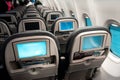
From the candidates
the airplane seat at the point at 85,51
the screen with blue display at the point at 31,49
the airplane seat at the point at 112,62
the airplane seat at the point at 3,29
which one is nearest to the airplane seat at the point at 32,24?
the airplane seat at the point at 3,29

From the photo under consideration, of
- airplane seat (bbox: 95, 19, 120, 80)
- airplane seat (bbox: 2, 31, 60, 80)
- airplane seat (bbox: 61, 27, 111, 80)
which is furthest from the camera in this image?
airplane seat (bbox: 95, 19, 120, 80)

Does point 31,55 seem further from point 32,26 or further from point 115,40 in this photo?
point 115,40

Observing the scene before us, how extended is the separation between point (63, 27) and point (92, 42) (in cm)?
173

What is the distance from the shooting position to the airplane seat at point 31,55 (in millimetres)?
1833

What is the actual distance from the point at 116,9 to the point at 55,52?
1421 mm

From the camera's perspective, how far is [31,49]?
1.90 m

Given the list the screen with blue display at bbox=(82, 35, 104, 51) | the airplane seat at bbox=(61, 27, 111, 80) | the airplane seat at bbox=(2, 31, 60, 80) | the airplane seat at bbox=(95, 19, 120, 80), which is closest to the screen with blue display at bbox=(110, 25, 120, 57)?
the airplane seat at bbox=(95, 19, 120, 80)

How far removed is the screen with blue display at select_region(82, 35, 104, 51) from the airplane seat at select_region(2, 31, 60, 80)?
1.06 feet

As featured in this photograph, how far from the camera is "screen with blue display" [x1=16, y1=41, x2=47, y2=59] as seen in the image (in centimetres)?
186

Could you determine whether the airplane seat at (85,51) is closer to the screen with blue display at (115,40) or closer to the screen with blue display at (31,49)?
the screen with blue display at (31,49)

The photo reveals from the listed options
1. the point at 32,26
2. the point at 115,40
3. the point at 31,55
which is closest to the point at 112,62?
the point at 115,40

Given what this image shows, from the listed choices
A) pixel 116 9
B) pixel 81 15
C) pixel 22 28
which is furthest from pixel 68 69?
pixel 81 15

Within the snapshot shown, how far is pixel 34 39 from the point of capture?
1.86 m

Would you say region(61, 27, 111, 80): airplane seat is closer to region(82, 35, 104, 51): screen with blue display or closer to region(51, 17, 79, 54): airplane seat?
region(82, 35, 104, 51): screen with blue display
